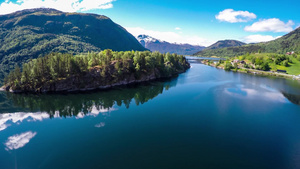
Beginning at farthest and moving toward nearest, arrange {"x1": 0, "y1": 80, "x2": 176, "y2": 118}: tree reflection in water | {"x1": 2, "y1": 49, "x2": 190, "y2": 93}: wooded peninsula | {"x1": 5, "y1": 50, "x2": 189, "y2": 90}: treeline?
{"x1": 2, "y1": 49, "x2": 190, "y2": 93}: wooded peninsula
{"x1": 5, "y1": 50, "x2": 189, "y2": 90}: treeline
{"x1": 0, "y1": 80, "x2": 176, "y2": 118}: tree reflection in water

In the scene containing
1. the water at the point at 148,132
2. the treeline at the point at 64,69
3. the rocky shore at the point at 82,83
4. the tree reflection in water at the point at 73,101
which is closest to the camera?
the water at the point at 148,132

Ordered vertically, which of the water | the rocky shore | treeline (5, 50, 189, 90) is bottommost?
the water

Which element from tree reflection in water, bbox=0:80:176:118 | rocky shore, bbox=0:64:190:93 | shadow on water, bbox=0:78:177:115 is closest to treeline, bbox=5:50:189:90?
rocky shore, bbox=0:64:190:93

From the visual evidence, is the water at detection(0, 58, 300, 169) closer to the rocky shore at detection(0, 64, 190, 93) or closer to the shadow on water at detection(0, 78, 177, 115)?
the shadow on water at detection(0, 78, 177, 115)

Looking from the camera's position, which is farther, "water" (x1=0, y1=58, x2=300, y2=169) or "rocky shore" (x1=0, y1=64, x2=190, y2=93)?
"rocky shore" (x1=0, y1=64, x2=190, y2=93)

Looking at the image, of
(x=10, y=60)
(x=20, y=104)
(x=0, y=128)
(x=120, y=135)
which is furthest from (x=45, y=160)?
(x=10, y=60)

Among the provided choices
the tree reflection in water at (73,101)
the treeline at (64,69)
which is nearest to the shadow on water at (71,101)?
the tree reflection in water at (73,101)

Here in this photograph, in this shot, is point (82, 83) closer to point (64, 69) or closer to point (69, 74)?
point (69, 74)

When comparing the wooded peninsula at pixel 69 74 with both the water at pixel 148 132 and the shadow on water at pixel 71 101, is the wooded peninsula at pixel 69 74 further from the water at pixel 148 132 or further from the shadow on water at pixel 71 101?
the water at pixel 148 132
